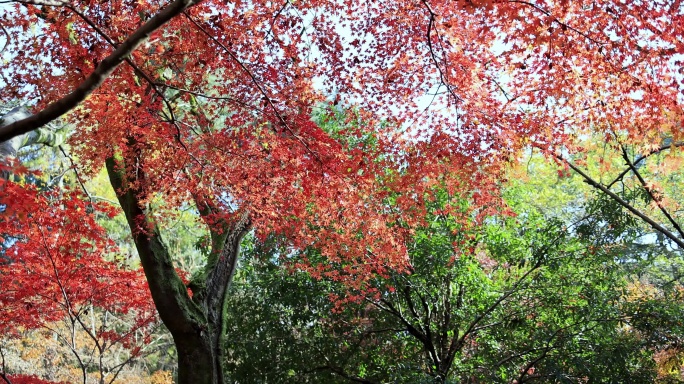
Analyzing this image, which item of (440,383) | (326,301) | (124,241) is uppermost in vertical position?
(124,241)

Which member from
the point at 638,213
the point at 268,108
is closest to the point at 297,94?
the point at 268,108

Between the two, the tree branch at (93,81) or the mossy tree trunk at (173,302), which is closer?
the tree branch at (93,81)

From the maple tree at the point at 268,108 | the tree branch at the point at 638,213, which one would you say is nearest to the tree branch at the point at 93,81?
the maple tree at the point at 268,108

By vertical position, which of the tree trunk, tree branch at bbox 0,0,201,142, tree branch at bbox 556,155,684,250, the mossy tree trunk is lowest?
tree branch at bbox 0,0,201,142

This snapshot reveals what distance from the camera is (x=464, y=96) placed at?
5949mm

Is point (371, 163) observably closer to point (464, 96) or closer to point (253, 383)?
point (464, 96)

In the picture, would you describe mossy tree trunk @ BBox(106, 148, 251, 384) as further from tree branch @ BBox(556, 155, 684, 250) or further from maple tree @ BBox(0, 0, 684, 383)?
tree branch @ BBox(556, 155, 684, 250)

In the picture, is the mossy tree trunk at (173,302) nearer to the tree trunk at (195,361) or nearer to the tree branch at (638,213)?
the tree trunk at (195,361)

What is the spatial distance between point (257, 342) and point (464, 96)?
478 centimetres

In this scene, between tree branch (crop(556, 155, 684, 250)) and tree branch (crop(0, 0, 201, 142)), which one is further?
tree branch (crop(556, 155, 684, 250))

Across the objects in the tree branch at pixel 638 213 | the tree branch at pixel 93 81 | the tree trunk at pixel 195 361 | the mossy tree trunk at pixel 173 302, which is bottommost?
the tree branch at pixel 93 81

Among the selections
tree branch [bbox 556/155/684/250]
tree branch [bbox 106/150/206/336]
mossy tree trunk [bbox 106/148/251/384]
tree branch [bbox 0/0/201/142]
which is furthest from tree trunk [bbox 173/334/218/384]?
tree branch [bbox 556/155/684/250]

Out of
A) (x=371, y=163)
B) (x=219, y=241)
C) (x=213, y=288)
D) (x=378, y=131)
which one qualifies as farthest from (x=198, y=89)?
(x=378, y=131)

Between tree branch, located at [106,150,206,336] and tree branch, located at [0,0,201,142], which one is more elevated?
tree branch, located at [106,150,206,336]
